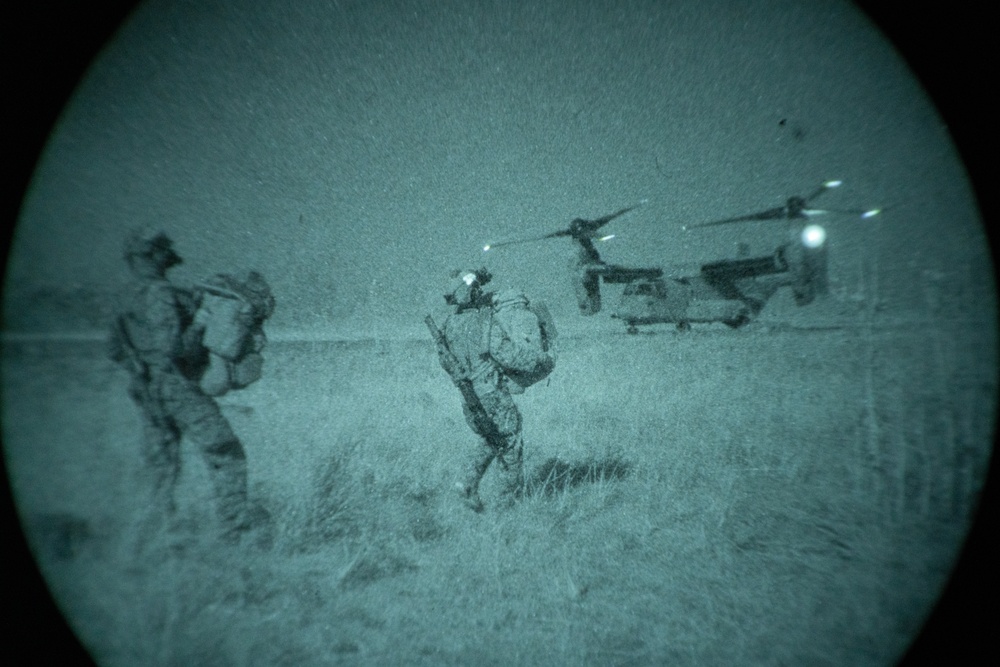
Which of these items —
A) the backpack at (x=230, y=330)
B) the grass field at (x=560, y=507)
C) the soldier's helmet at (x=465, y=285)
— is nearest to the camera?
the grass field at (x=560, y=507)

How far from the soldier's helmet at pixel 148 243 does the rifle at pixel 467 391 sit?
2.29 metres

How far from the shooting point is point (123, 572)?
8.10ft

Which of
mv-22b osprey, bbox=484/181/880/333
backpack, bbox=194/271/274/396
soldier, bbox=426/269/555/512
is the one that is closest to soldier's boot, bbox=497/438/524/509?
soldier, bbox=426/269/555/512

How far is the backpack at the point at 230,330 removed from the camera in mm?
2777

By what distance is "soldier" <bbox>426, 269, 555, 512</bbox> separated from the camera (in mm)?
2988

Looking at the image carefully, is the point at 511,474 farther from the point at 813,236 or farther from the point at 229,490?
the point at 813,236

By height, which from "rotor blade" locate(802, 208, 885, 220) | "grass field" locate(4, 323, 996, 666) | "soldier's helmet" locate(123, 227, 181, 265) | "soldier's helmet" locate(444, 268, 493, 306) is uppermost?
"rotor blade" locate(802, 208, 885, 220)

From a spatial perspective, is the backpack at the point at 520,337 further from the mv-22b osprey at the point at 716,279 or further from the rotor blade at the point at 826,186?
the rotor blade at the point at 826,186

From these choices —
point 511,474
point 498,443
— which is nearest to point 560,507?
point 511,474

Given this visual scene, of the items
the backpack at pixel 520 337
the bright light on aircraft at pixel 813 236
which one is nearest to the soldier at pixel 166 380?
the backpack at pixel 520 337

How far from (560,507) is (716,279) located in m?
2.68

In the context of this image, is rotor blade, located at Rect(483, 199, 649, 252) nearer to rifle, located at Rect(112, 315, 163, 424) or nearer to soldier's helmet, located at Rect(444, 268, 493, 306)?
soldier's helmet, located at Rect(444, 268, 493, 306)

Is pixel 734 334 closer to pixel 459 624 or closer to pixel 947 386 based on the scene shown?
pixel 947 386

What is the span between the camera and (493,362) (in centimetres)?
307
